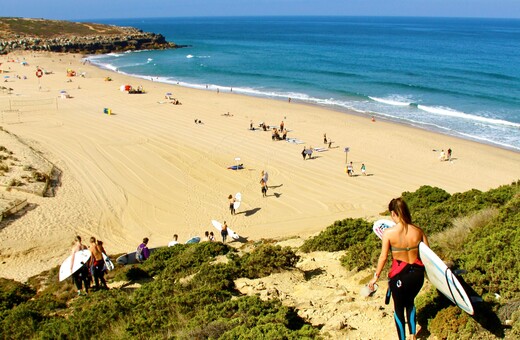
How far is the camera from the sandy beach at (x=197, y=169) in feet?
50.2

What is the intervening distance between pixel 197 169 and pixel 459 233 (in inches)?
595

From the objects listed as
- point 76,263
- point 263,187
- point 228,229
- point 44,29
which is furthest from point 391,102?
point 44,29

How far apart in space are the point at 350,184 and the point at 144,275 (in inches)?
474

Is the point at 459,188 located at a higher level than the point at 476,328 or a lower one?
lower

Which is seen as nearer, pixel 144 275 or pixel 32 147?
pixel 144 275

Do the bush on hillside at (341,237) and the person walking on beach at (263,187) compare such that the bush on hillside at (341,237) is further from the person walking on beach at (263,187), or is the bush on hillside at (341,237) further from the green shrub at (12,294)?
the person walking on beach at (263,187)

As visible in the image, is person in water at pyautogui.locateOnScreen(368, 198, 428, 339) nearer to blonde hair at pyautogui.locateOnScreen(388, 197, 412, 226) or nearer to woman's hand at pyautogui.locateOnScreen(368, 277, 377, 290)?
blonde hair at pyautogui.locateOnScreen(388, 197, 412, 226)

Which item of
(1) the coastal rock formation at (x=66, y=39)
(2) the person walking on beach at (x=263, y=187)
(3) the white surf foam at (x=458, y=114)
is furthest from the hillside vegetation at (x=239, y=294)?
(1) the coastal rock formation at (x=66, y=39)

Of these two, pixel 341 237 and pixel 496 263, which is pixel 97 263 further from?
pixel 496 263

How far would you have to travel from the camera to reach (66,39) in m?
85.2

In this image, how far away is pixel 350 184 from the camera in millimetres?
19719

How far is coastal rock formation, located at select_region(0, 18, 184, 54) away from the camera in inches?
3059

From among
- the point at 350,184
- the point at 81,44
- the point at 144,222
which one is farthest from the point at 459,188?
the point at 81,44

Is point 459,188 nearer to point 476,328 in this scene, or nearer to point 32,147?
point 476,328
